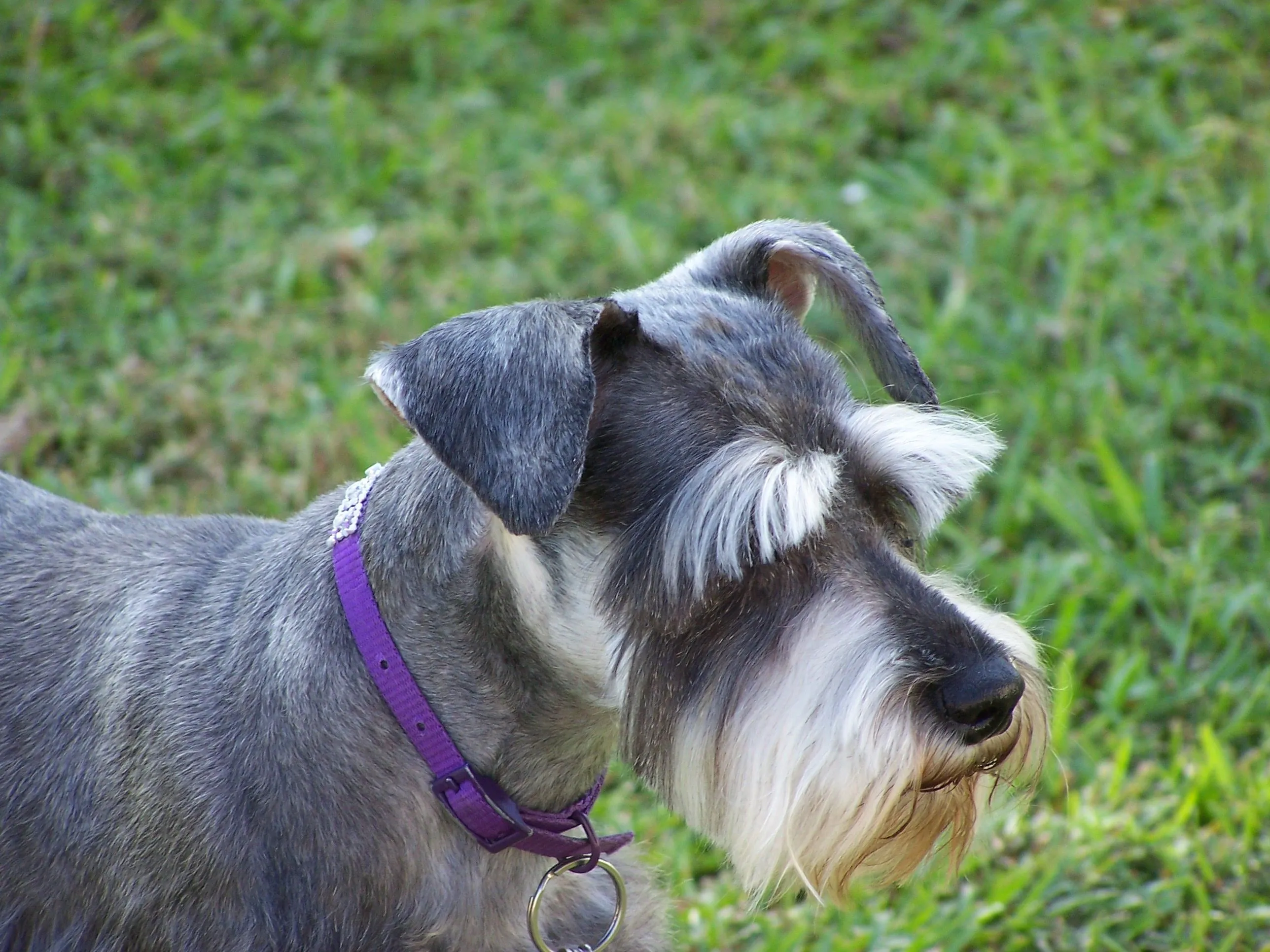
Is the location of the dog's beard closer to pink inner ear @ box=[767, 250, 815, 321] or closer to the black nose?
the black nose

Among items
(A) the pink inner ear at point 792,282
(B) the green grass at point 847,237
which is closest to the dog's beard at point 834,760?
(B) the green grass at point 847,237

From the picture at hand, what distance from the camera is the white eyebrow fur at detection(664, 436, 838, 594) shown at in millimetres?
2279

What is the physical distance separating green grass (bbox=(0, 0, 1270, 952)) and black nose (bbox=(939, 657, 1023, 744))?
32.8 inches

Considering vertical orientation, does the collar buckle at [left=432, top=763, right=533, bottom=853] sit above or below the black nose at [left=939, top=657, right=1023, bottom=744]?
below

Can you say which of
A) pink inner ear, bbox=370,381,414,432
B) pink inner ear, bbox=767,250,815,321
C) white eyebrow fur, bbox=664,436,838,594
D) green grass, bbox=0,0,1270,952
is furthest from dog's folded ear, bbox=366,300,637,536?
green grass, bbox=0,0,1270,952

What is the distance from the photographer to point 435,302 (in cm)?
559

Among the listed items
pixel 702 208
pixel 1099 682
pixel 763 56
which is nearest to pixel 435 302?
pixel 702 208

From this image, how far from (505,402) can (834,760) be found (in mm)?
827

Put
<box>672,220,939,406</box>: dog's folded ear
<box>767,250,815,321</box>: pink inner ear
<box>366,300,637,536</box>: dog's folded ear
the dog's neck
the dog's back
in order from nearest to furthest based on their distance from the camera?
<box>366,300,637,536</box>: dog's folded ear → the dog's neck → the dog's back → <box>672,220,939,406</box>: dog's folded ear → <box>767,250,815,321</box>: pink inner ear

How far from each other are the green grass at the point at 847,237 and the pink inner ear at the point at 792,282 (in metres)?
1.08

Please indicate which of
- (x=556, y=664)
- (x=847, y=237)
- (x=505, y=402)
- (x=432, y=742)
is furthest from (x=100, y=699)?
(x=847, y=237)

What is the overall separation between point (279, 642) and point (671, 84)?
4.93 m

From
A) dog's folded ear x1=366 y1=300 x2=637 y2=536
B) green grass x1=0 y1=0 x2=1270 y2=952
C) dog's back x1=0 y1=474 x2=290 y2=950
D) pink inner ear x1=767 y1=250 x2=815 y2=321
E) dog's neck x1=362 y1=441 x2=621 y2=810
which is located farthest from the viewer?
green grass x1=0 y1=0 x2=1270 y2=952

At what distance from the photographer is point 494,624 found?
2482 mm
